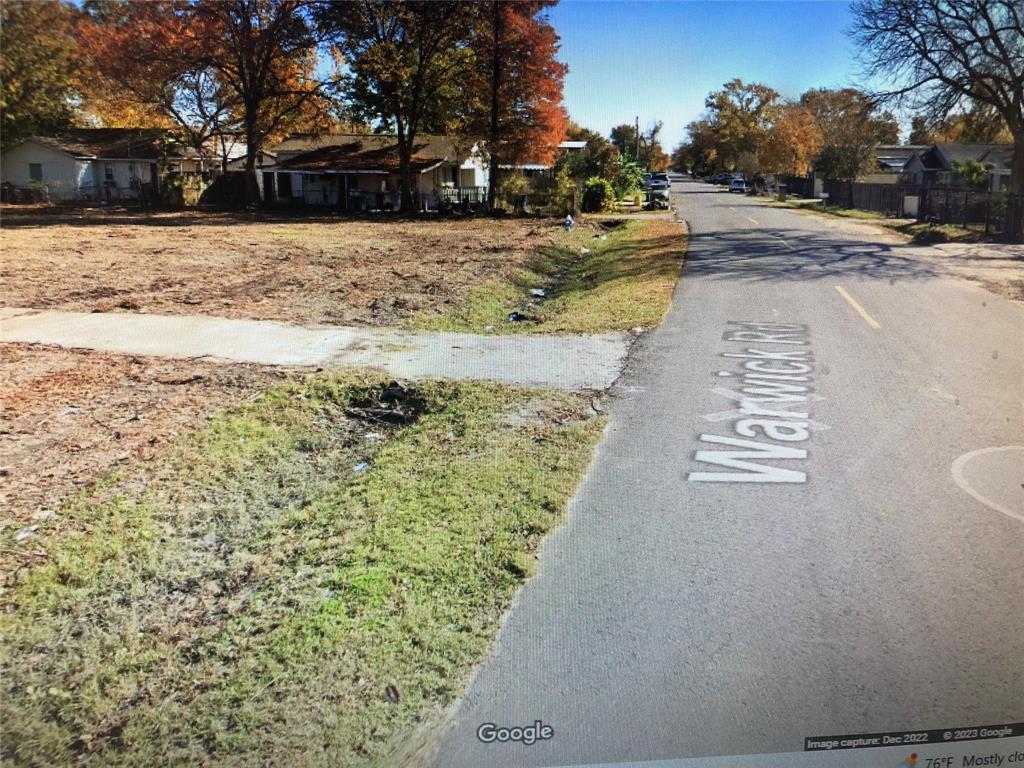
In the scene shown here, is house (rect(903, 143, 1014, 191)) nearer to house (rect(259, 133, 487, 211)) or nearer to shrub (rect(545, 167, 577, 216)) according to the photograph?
shrub (rect(545, 167, 577, 216))

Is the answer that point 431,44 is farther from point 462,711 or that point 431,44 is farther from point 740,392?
point 462,711

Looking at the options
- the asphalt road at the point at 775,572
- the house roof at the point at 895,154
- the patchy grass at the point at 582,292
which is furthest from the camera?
the house roof at the point at 895,154

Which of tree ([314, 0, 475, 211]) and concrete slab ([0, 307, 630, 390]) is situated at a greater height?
tree ([314, 0, 475, 211])

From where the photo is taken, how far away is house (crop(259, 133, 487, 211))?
152 feet

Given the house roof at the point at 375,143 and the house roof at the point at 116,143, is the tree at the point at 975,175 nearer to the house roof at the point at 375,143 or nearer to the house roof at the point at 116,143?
the house roof at the point at 375,143

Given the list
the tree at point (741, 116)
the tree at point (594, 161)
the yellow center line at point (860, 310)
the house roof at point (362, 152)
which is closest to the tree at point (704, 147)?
the tree at point (741, 116)

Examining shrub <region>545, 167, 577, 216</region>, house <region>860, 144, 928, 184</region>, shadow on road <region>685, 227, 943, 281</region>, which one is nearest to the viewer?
shadow on road <region>685, 227, 943, 281</region>

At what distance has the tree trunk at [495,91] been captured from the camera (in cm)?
3662

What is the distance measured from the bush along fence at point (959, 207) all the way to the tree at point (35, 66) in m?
32.9

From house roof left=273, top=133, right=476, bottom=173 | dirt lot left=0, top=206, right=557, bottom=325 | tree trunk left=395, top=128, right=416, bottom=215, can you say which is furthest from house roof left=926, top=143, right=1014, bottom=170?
dirt lot left=0, top=206, right=557, bottom=325

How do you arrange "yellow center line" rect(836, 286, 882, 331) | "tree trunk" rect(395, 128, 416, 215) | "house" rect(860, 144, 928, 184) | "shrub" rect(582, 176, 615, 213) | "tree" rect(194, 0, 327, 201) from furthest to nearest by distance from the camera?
"house" rect(860, 144, 928, 184)
"tree trunk" rect(395, 128, 416, 215)
"shrub" rect(582, 176, 615, 213)
"tree" rect(194, 0, 327, 201)
"yellow center line" rect(836, 286, 882, 331)

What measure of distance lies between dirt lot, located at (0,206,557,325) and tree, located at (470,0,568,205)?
10111mm

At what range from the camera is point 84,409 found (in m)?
7.00

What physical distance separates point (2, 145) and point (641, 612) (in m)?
53.7
